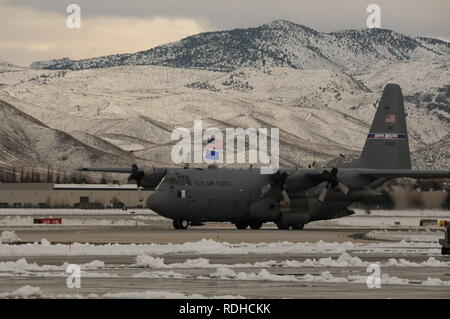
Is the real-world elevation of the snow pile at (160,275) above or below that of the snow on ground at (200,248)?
below

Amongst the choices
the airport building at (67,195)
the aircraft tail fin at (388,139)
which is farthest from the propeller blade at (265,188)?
the airport building at (67,195)

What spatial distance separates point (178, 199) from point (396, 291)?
126 feet

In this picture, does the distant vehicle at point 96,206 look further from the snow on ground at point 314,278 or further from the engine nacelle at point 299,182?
the snow on ground at point 314,278

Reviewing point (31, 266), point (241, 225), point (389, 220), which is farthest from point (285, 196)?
point (31, 266)

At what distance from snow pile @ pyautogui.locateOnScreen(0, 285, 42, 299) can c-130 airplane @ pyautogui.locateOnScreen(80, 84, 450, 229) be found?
38.7 metres

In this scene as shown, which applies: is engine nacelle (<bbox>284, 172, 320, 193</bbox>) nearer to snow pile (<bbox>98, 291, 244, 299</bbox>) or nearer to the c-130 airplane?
the c-130 airplane

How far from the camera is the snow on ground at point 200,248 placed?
4391cm

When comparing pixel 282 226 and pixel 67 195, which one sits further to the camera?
pixel 67 195

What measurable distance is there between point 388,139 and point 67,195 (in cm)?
10972

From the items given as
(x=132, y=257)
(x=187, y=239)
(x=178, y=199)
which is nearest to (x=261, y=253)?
(x=132, y=257)

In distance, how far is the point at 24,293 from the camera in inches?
1032

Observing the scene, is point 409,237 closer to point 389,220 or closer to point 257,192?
point 257,192

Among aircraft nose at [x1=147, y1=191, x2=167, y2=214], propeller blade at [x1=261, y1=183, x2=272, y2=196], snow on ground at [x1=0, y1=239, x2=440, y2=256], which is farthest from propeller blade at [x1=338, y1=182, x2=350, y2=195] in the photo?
snow on ground at [x1=0, y1=239, x2=440, y2=256]

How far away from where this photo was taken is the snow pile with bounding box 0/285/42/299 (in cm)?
2585
